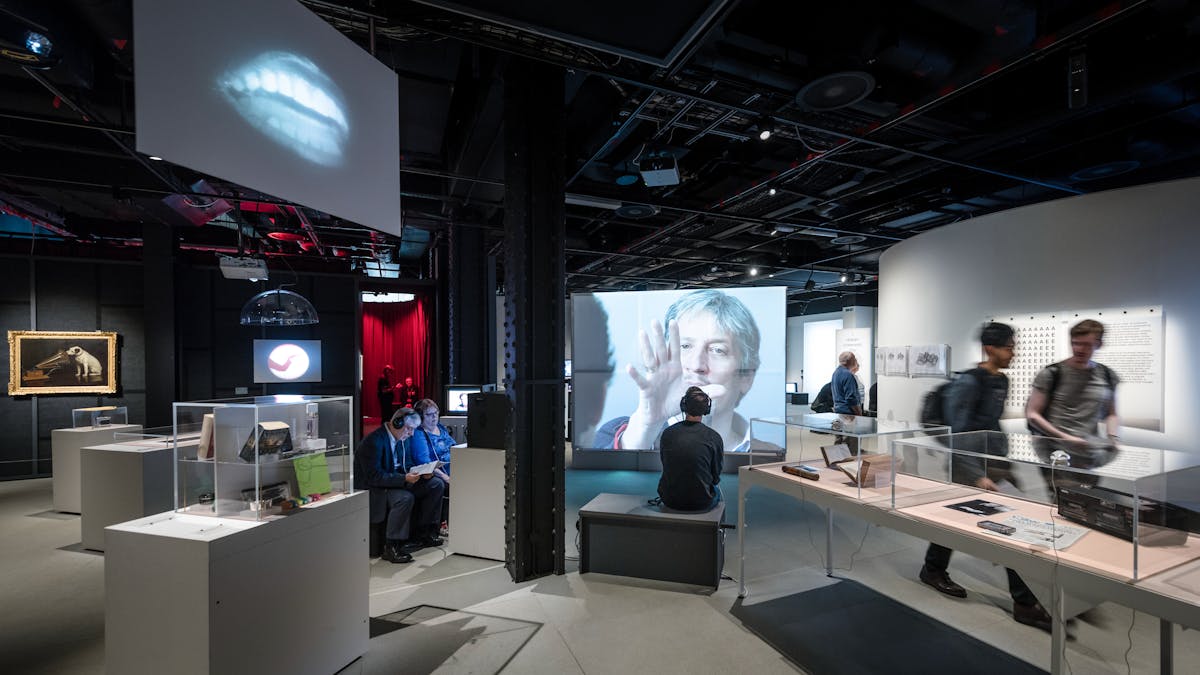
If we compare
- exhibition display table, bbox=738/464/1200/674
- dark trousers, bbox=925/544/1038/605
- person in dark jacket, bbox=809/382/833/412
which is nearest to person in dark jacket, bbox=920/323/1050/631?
dark trousers, bbox=925/544/1038/605

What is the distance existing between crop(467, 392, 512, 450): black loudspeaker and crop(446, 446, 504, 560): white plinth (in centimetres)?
7

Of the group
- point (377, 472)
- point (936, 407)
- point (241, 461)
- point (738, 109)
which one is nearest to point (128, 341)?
point (377, 472)

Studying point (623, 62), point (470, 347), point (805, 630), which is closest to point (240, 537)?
point (805, 630)

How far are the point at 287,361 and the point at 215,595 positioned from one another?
703 centimetres

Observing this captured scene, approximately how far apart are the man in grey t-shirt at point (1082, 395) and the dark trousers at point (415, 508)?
14.5 ft

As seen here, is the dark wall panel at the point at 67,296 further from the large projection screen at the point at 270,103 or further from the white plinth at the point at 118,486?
the large projection screen at the point at 270,103

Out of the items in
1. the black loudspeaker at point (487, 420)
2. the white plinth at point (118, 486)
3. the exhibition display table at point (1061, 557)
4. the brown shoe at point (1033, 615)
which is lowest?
the brown shoe at point (1033, 615)

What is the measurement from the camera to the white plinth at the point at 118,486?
411 centimetres

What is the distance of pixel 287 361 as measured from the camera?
7.92 metres

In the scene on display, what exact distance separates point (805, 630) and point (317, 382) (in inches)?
319

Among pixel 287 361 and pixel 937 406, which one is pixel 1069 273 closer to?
pixel 937 406

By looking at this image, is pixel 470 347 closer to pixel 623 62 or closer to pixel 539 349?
pixel 539 349

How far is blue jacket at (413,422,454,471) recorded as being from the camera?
166 inches

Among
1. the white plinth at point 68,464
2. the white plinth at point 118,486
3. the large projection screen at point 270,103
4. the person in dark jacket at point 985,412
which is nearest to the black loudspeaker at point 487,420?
the large projection screen at point 270,103
